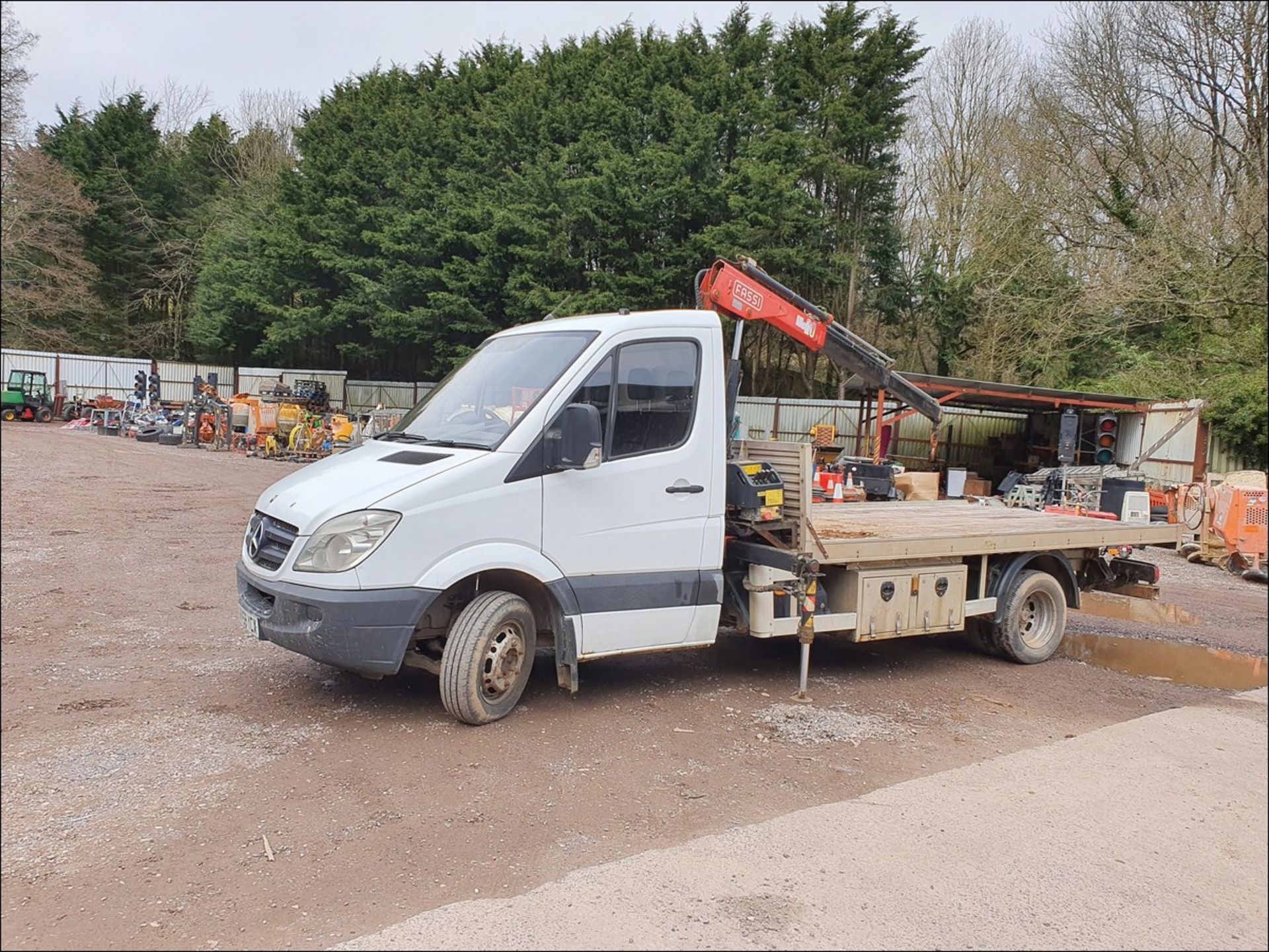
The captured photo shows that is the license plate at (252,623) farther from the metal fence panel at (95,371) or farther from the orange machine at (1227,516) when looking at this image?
the orange machine at (1227,516)

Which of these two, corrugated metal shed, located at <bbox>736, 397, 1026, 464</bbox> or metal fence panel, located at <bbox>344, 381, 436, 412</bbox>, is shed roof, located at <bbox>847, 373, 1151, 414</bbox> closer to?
corrugated metal shed, located at <bbox>736, 397, 1026, 464</bbox>

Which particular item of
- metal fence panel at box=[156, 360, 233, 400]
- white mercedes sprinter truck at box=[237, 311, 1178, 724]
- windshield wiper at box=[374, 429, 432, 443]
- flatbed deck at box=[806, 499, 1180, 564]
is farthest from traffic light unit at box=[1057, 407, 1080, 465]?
metal fence panel at box=[156, 360, 233, 400]

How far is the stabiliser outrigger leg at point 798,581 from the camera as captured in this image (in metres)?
6.23

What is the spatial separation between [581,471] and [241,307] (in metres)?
35.9

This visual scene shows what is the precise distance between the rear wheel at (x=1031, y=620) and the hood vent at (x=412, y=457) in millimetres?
5226

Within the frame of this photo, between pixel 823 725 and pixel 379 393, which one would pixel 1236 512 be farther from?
pixel 379 393

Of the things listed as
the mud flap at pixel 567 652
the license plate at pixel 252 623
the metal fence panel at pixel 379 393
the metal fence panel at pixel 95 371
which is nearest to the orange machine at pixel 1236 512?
the mud flap at pixel 567 652

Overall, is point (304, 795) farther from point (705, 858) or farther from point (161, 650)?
point (161, 650)

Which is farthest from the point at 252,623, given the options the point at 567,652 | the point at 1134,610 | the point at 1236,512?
the point at 1236,512

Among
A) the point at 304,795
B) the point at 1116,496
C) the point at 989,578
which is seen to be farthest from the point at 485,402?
the point at 1116,496

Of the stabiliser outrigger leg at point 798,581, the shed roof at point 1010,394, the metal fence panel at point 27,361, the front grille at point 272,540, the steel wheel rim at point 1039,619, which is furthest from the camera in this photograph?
the shed roof at point 1010,394

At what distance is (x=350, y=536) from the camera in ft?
16.4

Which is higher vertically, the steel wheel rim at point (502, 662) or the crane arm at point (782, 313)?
the crane arm at point (782, 313)

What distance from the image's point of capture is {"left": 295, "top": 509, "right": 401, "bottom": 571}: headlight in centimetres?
497
